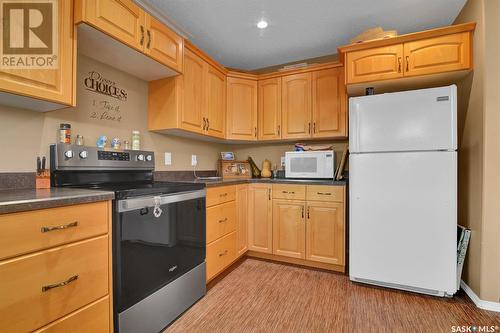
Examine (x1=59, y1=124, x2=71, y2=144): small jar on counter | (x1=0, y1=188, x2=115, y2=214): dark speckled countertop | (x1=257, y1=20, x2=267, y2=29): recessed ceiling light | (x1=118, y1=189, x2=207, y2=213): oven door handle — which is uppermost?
(x1=257, y1=20, x2=267, y2=29): recessed ceiling light

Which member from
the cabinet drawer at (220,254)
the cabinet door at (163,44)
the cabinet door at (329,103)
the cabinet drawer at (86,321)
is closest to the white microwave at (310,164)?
the cabinet door at (329,103)

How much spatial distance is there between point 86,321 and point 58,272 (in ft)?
1.05

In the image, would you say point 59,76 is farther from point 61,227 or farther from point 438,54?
point 438,54

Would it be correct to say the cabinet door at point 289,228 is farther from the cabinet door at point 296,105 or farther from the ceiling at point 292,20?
the ceiling at point 292,20

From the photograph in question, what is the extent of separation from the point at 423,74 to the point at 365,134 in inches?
27.4

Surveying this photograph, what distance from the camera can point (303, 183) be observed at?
2570mm

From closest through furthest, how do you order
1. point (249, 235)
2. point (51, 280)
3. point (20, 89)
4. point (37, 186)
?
point (51, 280) < point (20, 89) < point (37, 186) < point (249, 235)

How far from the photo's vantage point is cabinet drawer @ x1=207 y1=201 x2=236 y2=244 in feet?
7.04

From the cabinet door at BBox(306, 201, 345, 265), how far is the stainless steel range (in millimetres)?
1176

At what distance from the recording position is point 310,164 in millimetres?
2793

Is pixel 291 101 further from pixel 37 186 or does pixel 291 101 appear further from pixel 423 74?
A: pixel 37 186

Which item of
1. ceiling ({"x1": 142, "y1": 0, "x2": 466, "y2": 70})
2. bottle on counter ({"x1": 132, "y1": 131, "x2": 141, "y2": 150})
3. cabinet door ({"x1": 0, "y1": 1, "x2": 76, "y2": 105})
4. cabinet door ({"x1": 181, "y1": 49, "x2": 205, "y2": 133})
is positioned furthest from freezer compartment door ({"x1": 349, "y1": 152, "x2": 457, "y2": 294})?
cabinet door ({"x1": 0, "y1": 1, "x2": 76, "y2": 105})

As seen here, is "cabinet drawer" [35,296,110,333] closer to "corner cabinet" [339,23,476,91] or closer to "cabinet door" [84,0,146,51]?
"cabinet door" [84,0,146,51]

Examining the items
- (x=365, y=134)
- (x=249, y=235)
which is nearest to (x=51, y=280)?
(x=249, y=235)
